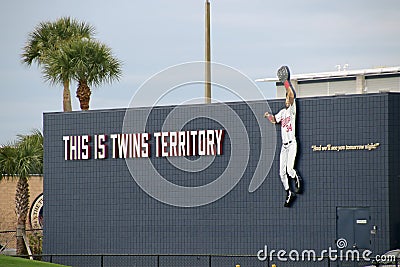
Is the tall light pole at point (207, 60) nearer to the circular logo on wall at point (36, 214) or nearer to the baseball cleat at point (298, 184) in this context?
the baseball cleat at point (298, 184)

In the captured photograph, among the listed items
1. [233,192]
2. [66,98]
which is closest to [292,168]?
[233,192]

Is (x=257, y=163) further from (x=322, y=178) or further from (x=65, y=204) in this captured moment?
(x=65, y=204)

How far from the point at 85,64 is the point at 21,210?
294 inches

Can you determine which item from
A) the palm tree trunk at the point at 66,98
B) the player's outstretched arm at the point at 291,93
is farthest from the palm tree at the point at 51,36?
the player's outstretched arm at the point at 291,93

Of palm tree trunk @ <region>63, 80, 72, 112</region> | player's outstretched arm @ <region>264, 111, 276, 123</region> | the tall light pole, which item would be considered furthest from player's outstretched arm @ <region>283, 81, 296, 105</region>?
palm tree trunk @ <region>63, 80, 72, 112</region>

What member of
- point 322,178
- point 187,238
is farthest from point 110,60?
point 322,178

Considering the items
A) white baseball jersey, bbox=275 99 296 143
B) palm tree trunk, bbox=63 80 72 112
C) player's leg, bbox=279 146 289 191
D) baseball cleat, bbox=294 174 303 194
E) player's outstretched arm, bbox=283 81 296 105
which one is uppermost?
palm tree trunk, bbox=63 80 72 112

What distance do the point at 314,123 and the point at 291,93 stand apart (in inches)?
55.6

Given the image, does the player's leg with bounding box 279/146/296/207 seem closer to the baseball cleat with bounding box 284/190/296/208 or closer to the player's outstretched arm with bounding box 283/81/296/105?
the baseball cleat with bounding box 284/190/296/208

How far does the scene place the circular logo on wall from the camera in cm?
5599

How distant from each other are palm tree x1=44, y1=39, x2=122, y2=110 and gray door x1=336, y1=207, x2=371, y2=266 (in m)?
16.5

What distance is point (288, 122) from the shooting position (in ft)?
133

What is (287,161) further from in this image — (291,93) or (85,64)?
(85,64)

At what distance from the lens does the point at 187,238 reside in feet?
140
